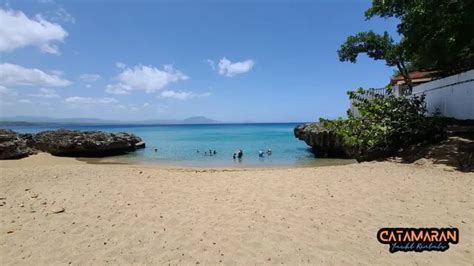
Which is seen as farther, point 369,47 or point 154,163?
point 369,47

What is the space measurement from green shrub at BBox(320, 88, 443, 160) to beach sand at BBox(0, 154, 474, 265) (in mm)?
3584

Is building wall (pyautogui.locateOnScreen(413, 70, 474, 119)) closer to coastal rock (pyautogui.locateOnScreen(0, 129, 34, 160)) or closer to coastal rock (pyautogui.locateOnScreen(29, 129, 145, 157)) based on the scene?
coastal rock (pyautogui.locateOnScreen(29, 129, 145, 157))

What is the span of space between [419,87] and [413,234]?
16.4 meters

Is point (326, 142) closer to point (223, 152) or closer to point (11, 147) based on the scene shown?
point (223, 152)

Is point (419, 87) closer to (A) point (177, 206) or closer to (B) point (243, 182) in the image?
(B) point (243, 182)

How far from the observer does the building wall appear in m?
12.9

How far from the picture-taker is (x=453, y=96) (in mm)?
14234

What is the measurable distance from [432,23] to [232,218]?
11507 millimetres

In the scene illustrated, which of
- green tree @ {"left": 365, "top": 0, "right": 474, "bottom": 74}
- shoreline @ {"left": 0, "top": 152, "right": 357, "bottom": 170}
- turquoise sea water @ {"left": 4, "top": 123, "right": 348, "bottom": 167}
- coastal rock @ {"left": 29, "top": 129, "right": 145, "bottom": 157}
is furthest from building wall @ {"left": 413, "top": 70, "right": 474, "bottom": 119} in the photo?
coastal rock @ {"left": 29, "top": 129, "right": 145, "bottom": 157}

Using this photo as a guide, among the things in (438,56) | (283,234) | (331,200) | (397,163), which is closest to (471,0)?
(438,56)

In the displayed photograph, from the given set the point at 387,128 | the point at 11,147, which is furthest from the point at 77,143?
the point at 387,128

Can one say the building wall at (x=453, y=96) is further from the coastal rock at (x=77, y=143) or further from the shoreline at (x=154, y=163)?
the coastal rock at (x=77, y=143)

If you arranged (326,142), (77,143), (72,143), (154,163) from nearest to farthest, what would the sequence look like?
(154,163) → (72,143) → (77,143) → (326,142)

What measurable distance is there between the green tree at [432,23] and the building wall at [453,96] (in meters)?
1.51
